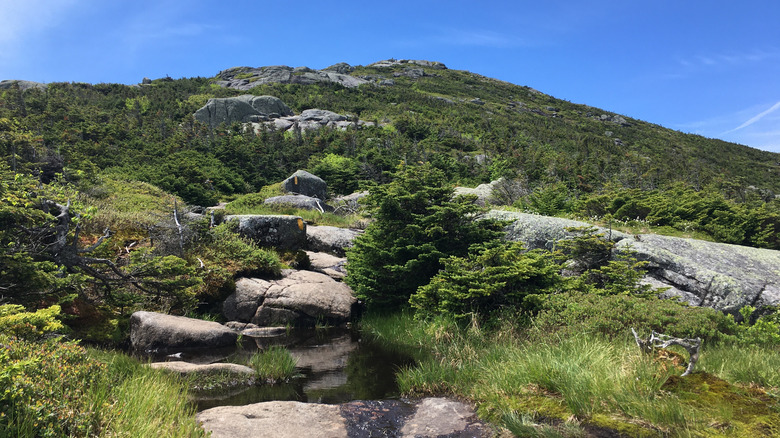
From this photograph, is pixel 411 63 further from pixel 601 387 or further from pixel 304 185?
pixel 601 387

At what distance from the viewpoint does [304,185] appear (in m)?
28.6

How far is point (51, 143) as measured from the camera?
33.1 m

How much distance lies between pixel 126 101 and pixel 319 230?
196ft

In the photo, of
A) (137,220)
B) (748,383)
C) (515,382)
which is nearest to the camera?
(748,383)

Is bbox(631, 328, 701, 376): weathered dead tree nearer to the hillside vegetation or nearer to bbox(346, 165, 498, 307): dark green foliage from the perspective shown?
the hillside vegetation

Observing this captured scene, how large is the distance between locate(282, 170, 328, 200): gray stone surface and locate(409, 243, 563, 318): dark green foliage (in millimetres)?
21111

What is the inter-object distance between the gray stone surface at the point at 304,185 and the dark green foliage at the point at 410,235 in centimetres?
1795

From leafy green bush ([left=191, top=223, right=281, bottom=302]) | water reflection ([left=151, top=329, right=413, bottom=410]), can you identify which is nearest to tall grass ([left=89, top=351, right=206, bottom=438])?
water reflection ([left=151, top=329, right=413, bottom=410])

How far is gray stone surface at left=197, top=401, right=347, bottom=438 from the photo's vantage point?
4516 mm

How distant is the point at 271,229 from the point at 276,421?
1112 cm

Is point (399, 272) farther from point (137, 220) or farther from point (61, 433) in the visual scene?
point (137, 220)

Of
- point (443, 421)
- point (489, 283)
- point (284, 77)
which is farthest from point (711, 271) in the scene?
point (284, 77)

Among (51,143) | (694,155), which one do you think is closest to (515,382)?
(51,143)

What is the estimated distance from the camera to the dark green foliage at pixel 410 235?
33.6ft
